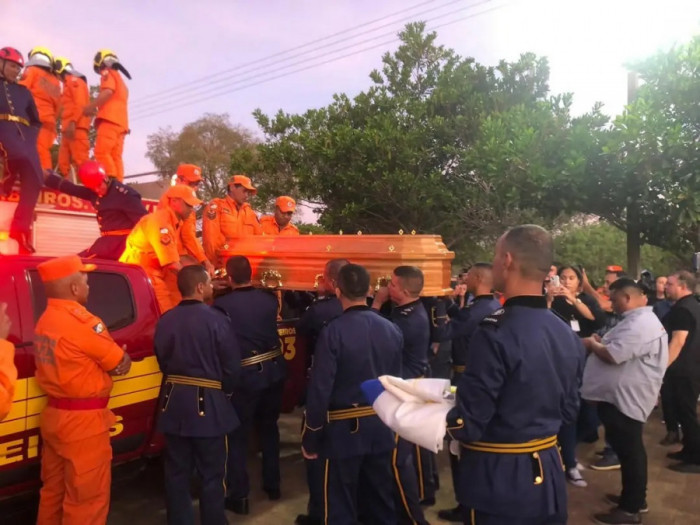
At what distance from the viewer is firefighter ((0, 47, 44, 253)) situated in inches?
211

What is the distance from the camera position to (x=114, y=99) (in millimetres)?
7238

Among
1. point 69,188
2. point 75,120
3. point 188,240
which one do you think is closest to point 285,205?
point 188,240

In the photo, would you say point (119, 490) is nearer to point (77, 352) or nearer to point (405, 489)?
point (77, 352)

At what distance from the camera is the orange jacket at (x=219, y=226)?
5887 mm

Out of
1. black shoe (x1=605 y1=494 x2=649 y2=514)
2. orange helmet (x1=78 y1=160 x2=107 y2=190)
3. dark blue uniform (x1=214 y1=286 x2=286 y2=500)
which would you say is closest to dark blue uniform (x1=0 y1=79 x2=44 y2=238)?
orange helmet (x1=78 y1=160 x2=107 y2=190)

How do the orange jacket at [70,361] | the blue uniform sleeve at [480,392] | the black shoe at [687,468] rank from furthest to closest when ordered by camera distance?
1. the black shoe at [687,468]
2. the orange jacket at [70,361]
3. the blue uniform sleeve at [480,392]

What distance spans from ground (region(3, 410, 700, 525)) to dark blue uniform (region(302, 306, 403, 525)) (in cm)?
105

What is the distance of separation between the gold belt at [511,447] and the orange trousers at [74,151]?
7.04m

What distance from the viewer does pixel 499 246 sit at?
224cm

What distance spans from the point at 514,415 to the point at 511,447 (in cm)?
13

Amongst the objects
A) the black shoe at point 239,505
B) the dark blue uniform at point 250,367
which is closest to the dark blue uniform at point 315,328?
the dark blue uniform at point 250,367

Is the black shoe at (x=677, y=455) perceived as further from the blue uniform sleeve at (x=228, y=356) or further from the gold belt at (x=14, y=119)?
the gold belt at (x=14, y=119)

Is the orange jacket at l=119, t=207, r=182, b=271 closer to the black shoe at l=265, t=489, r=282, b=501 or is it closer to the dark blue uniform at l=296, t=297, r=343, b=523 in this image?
the dark blue uniform at l=296, t=297, r=343, b=523

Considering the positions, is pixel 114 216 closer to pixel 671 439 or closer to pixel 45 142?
pixel 45 142
